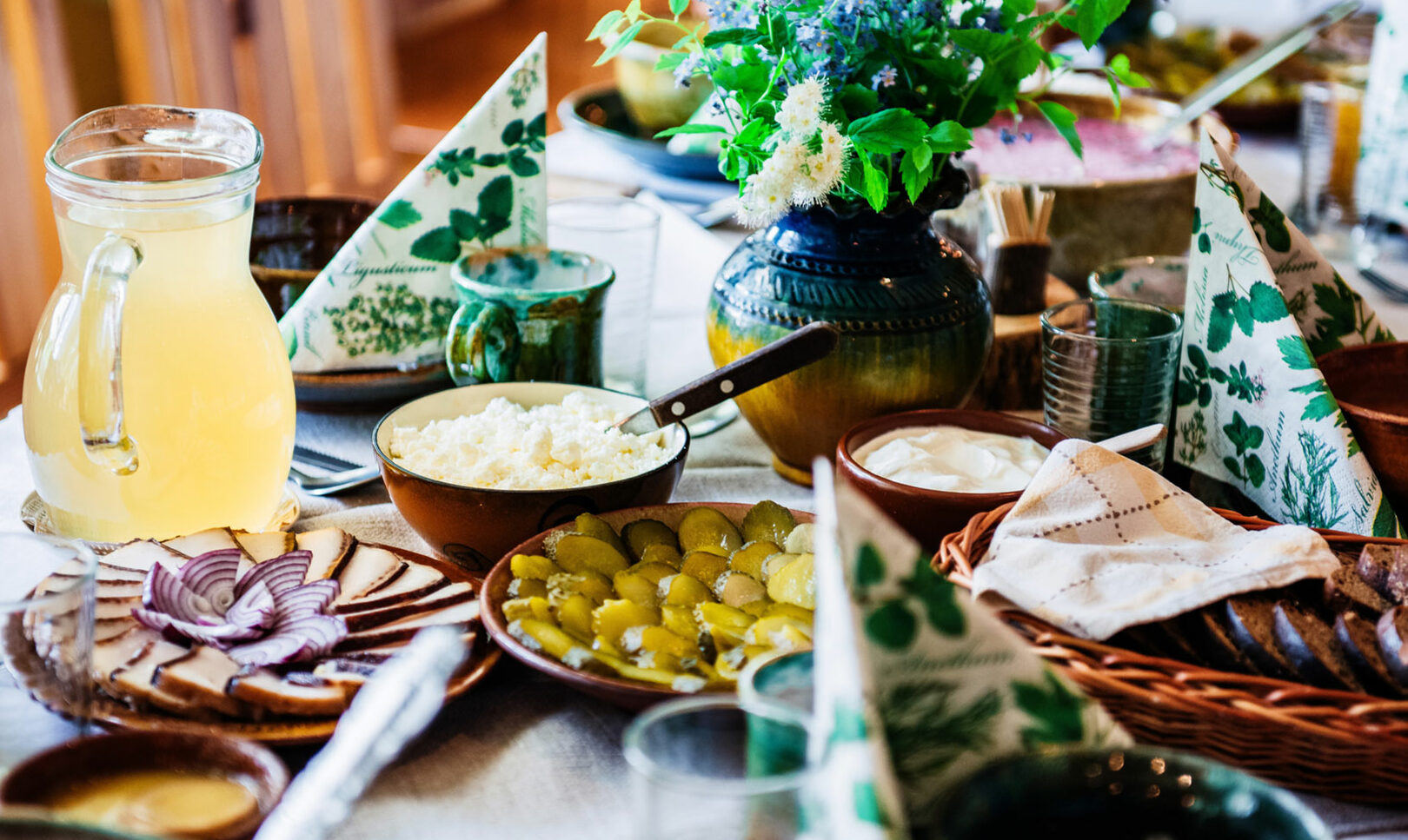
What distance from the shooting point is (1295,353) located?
0.97 meters

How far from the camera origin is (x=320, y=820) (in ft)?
1.95

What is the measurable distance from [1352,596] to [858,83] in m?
0.55

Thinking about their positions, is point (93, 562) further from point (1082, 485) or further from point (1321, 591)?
point (1321, 591)

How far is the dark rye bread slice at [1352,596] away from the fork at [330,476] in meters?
0.77

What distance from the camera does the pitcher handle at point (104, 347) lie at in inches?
32.4

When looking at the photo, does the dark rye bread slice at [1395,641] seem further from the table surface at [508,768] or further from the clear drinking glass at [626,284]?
the clear drinking glass at [626,284]

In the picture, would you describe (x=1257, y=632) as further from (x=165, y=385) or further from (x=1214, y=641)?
(x=165, y=385)

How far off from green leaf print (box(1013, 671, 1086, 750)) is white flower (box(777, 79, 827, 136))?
1.73 feet

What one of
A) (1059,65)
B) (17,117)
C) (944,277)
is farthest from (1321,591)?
(17,117)

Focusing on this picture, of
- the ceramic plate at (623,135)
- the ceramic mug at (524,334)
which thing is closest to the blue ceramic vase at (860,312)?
the ceramic mug at (524,334)

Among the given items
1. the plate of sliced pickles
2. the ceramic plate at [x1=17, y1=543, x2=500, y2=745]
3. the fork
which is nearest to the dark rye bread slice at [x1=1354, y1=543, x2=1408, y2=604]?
the plate of sliced pickles

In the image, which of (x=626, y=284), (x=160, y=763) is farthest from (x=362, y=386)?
(x=160, y=763)

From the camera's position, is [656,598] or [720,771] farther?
[656,598]

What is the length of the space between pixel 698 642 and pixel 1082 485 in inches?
11.3
